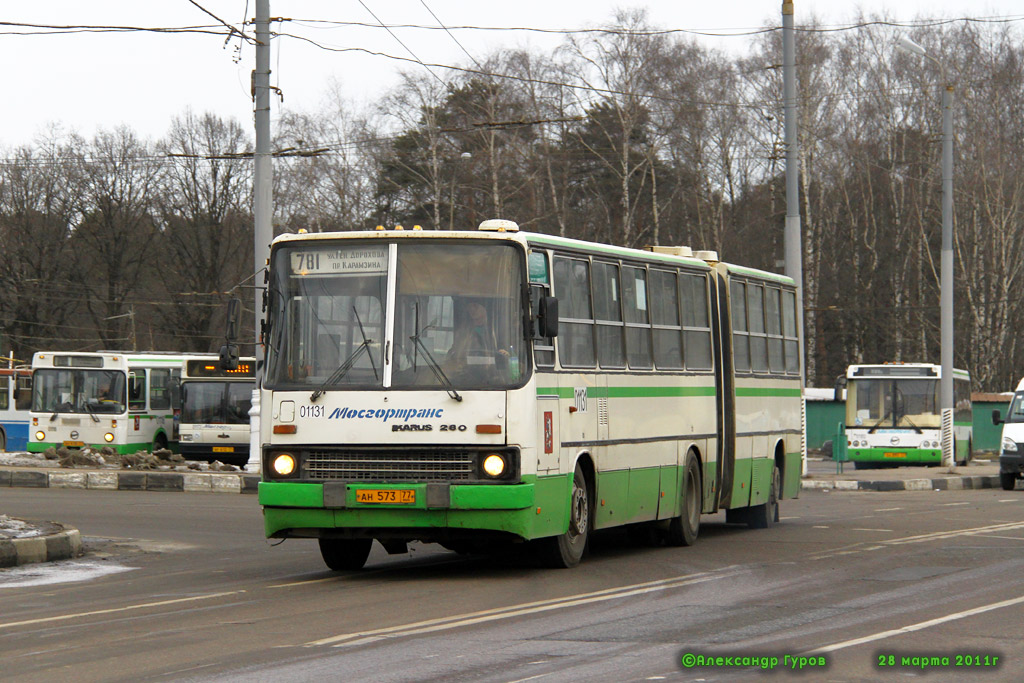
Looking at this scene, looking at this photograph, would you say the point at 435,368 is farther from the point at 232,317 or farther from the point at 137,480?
the point at 137,480

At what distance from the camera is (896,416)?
125ft

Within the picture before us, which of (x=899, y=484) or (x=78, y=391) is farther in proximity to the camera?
(x=78, y=391)

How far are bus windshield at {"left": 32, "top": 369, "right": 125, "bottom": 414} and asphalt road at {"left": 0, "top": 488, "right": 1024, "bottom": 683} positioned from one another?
19559mm

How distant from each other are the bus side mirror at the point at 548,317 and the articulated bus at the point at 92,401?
2543 cm

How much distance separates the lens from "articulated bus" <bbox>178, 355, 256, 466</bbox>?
35.1 metres

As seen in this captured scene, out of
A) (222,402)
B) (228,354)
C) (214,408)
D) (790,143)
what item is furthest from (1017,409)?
(228,354)

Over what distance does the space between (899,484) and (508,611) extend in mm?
20849

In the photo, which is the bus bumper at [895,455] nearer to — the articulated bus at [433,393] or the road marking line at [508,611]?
the articulated bus at [433,393]

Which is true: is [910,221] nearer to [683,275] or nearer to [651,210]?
[651,210]

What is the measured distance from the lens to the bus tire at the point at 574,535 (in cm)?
1253

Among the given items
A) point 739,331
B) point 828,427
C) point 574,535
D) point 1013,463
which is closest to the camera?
point 574,535

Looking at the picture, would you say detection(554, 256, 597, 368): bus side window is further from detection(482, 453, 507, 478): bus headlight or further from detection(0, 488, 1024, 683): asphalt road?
detection(0, 488, 1024, 683): asphalt road

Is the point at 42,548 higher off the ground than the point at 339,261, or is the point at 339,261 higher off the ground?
the point at 339,261

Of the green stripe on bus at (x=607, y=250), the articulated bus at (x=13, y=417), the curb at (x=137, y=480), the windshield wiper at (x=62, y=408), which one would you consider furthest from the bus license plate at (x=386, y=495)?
the articulated bus at (x=13, y=417)
